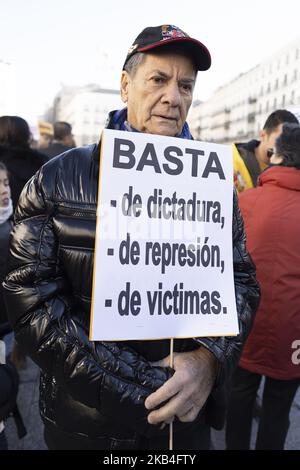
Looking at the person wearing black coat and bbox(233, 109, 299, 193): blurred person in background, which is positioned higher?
bbox(233, 109, 299, 193): blurred person in background

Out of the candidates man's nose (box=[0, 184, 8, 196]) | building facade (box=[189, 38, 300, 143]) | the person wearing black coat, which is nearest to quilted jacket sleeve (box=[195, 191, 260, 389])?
the person wearing black coat

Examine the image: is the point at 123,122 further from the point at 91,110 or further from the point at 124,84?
the point at 91,110

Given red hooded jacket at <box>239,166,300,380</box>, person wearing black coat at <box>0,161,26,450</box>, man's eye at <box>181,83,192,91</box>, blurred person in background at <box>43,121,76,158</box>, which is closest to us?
man's eye at <box>181,83,192,91</box>

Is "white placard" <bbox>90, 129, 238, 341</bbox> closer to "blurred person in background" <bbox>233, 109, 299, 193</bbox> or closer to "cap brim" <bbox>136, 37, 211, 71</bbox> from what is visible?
"cap brim" <bbox>136, 37, 211, 71</bbox>

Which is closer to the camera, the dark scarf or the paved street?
the dark scarf

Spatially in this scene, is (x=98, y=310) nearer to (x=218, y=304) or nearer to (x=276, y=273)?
(x=218, y=304)

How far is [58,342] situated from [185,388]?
395 millimetres

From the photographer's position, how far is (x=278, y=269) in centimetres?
188

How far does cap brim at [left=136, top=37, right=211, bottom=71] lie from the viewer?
3.98 ft

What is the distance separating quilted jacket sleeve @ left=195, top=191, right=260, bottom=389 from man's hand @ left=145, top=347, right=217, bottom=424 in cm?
4

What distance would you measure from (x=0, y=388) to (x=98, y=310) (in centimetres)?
83

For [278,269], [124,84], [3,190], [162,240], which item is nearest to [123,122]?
[124,84]
